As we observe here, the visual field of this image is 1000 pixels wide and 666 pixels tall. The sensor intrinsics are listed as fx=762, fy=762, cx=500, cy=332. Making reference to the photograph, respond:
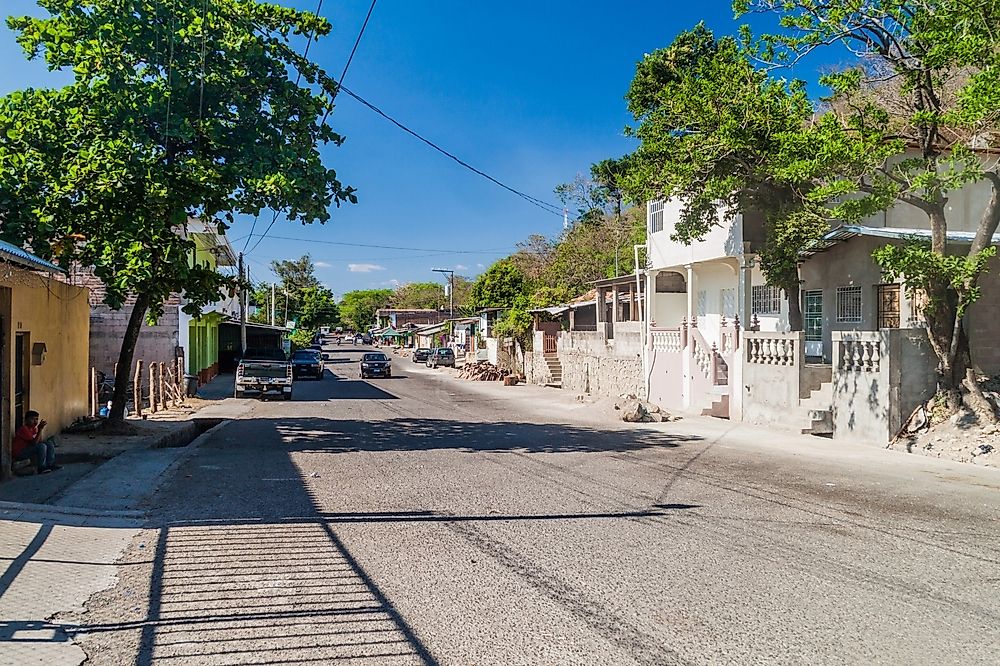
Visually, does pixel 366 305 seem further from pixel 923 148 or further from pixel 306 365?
pixel 923 148

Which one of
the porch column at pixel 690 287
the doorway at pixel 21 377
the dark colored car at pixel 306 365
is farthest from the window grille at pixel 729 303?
the dark colored car at pixel 306 365

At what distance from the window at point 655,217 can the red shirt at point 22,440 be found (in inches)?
835

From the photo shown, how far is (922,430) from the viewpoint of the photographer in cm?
1446

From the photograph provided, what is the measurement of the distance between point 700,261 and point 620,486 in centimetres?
1511

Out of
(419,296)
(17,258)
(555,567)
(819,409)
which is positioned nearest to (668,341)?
(819,409)

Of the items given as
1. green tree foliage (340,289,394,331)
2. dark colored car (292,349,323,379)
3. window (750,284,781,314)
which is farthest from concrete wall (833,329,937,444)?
green tree foliage (340,289,394,331)

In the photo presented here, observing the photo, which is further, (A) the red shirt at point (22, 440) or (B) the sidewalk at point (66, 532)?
(A) the red shirt at point (22, 440)

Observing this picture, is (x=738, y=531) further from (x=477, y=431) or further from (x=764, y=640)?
(x=477, y=431)

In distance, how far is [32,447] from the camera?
11508mm

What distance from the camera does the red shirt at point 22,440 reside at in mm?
11273

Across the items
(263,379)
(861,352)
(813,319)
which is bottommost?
(263,379)

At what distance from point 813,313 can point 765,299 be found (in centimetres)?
251

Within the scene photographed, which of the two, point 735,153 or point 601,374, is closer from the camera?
point 735,153

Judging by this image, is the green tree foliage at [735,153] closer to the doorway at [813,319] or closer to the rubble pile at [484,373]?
the doorway at [813,319]
